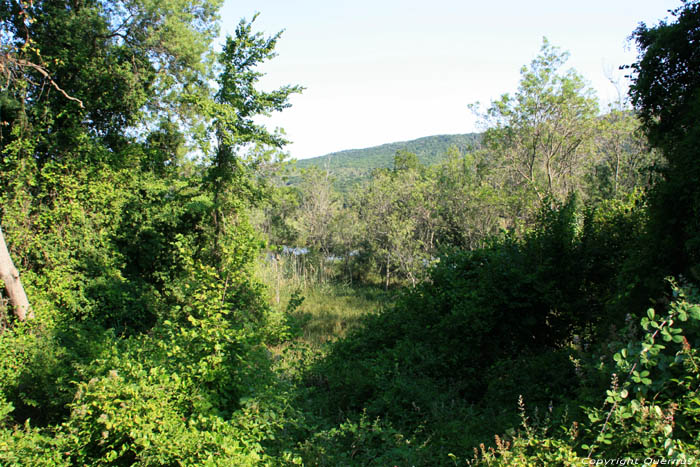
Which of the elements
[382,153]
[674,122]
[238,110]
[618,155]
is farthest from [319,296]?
[382,153]

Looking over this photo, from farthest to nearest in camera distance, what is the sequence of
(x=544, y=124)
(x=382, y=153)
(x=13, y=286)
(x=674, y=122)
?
1. (x=382, y=153)
2. (x=544, y=124)
3. (x=13, y=286)
4. (x=674, y=122)

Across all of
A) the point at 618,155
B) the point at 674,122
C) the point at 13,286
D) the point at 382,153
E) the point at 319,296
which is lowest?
the point at 319,296

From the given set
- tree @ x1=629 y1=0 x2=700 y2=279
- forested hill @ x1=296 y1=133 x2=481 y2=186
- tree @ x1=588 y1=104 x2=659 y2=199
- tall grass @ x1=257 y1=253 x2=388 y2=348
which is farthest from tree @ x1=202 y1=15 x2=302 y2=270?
forested hill @ x1=296 y1=133 x2=481 y2=186

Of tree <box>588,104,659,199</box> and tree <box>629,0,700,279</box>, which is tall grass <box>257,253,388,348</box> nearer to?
tree <box>629,0,700,279</box>

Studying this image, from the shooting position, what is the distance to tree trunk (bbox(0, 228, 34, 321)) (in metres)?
6.75

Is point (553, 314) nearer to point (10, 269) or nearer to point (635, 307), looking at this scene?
point (635, 307)

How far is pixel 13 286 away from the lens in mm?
6898

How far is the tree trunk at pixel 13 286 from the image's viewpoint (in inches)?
266

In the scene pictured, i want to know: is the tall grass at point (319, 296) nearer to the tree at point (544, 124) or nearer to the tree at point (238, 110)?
the tree at point (238, 110)

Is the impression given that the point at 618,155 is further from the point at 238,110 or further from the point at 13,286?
the point at 13,286

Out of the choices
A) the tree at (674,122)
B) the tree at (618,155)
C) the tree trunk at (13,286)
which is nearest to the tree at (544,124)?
the tree at (618,155)

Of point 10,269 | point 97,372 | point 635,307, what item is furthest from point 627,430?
point 10,269

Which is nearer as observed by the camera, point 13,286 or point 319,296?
point 13,286

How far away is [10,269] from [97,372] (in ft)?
14.6
